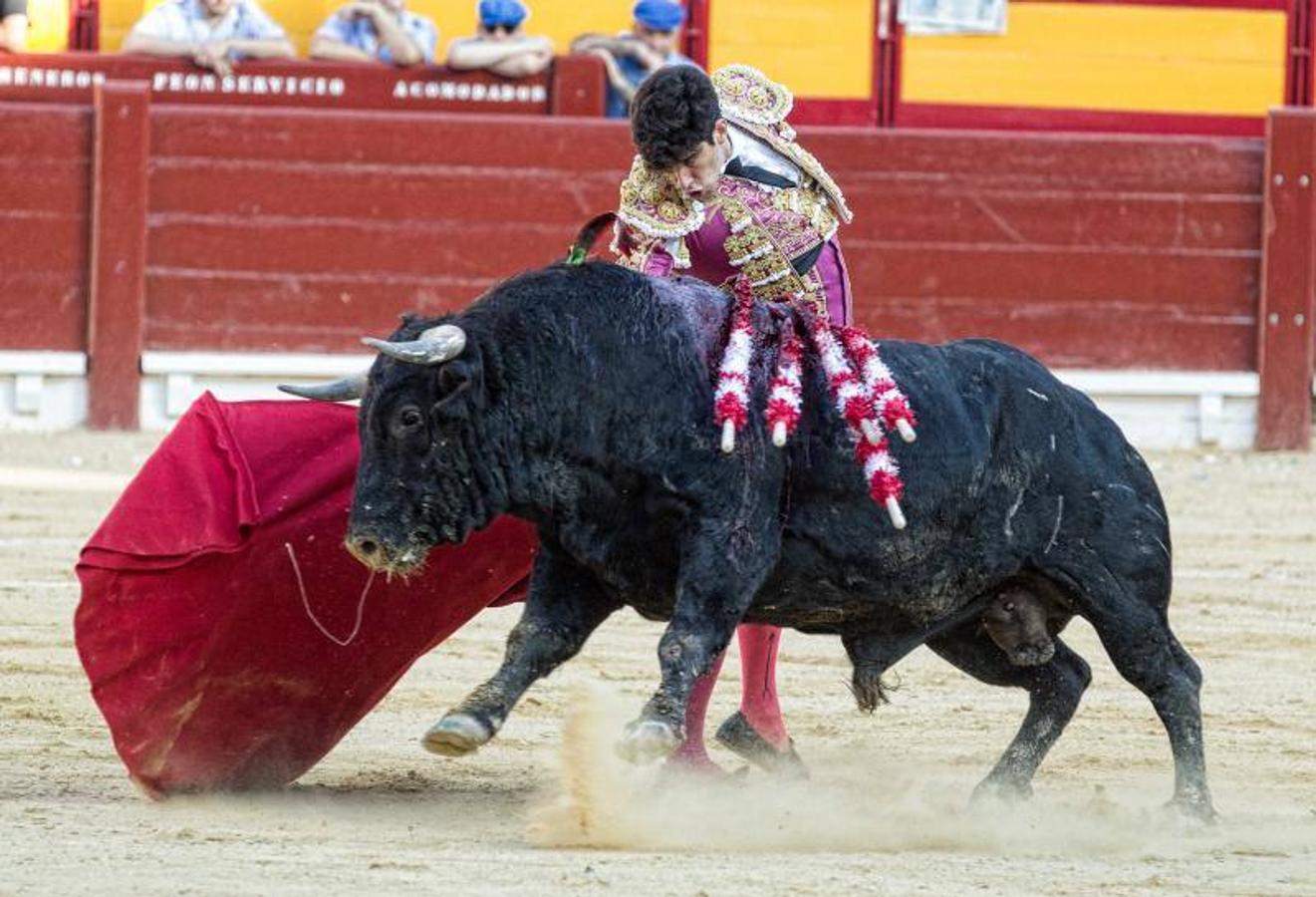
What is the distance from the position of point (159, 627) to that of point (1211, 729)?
215 cm

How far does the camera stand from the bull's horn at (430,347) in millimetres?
3879

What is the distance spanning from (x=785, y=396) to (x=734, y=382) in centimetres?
9

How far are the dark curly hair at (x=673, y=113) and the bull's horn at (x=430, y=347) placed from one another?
54cm

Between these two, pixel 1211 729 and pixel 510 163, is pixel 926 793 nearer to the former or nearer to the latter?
pixel 1211 729

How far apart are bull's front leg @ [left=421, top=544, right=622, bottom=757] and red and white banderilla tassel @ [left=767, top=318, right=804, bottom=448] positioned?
396 mm

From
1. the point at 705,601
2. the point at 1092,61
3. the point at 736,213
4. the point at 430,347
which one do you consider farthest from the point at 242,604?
the point at 1092,61

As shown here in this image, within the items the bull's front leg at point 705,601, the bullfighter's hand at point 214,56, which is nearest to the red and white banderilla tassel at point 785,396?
the bull's front leg at point 705,601

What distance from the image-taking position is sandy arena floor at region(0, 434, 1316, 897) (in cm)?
373

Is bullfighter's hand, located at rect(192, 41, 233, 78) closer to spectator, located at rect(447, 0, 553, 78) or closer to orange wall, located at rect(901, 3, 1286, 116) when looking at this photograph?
spectator, located at rect(447, 0, 553, 78)

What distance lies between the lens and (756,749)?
4719 millimetres

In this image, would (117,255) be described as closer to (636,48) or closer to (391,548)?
(636,48)

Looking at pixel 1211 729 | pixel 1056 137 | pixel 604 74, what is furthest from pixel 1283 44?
pixel 1211 729

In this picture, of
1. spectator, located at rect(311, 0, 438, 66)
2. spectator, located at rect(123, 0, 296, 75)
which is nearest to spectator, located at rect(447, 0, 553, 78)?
spectator, located at rect(311, 0, 438, 66)

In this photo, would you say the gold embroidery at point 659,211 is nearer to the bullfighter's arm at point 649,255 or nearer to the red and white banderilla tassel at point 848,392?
the bullfighter's arm at point 649,255
